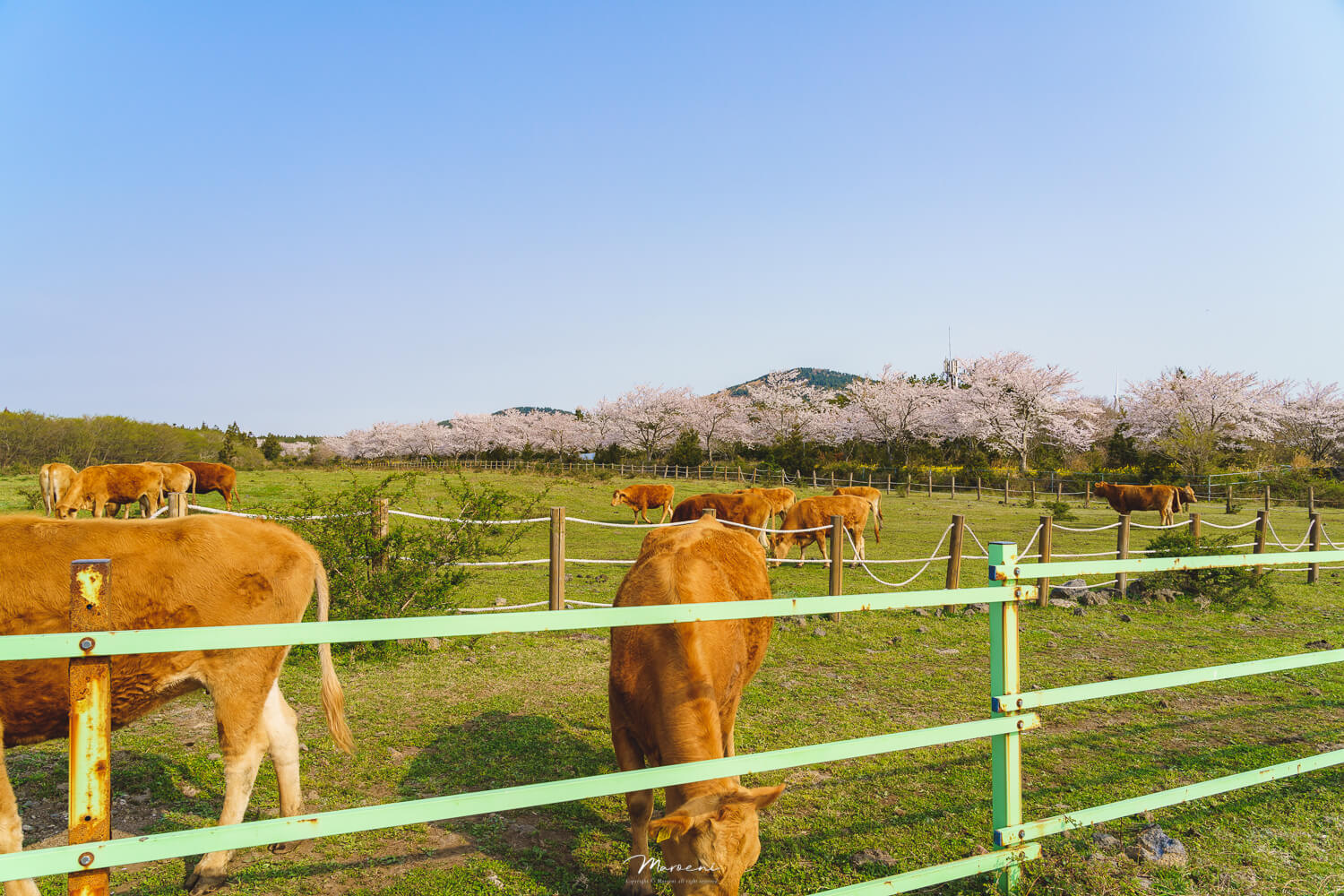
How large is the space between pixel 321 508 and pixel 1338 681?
10442 mm

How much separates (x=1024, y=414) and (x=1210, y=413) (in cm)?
999

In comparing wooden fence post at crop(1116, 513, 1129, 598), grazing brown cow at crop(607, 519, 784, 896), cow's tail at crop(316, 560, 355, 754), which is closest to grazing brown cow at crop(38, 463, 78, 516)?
cow's tail at crop(316, 560, 355, 754)

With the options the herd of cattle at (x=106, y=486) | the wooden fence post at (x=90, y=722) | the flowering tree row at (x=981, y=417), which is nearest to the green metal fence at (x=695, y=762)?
the wooden fence post at (x=90, y=722)

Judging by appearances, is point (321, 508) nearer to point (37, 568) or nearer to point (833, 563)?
point (37, 568)

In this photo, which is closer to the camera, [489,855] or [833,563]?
[489,855]

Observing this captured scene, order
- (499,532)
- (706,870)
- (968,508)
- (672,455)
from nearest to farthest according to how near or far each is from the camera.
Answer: (706,870), (499,532), (968,508), (672,455)

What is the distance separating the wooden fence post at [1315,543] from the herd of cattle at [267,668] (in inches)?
461

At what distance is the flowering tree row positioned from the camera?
41.9 meters

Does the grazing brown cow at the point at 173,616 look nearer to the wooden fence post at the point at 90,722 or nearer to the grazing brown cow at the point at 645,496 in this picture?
the wooden fence post at the point at 90,722

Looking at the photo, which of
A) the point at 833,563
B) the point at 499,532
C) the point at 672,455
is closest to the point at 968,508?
the point at 833,563

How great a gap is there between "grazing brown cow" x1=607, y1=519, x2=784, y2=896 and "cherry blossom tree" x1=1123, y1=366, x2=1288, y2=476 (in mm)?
43091

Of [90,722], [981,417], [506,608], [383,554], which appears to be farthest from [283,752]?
[981,417]

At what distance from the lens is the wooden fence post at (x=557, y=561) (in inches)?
303

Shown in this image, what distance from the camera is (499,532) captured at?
29.5ft
